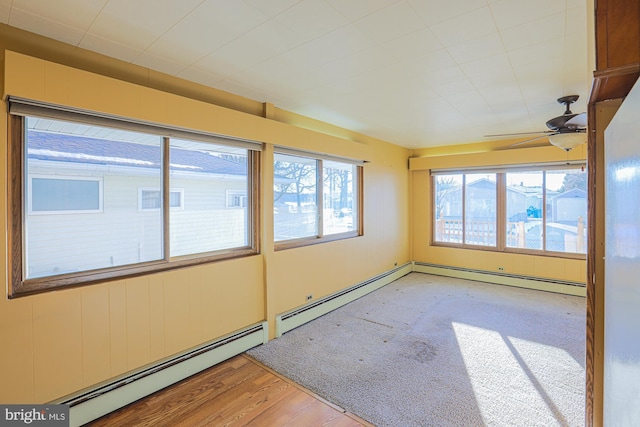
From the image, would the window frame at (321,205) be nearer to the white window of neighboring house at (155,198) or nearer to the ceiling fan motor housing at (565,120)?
the white window of neighboring house at (155,198)

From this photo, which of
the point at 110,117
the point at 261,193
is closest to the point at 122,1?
the point at 110,117

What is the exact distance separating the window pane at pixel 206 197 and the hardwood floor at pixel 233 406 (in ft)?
3.60

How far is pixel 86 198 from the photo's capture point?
210cm

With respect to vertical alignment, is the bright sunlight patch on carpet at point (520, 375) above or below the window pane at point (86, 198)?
below

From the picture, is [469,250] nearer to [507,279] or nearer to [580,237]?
[507,279]

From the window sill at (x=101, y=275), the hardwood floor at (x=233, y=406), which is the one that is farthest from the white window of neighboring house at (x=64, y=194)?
the hardwood floor at (x=233, y=406)

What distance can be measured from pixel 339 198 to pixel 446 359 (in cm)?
245

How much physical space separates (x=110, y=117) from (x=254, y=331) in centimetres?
223

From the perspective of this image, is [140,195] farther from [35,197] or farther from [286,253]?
[286,253]

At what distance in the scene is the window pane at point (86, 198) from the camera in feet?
6.23

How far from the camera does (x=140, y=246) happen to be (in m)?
2.35

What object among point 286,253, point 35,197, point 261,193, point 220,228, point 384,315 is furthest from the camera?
point 384,315

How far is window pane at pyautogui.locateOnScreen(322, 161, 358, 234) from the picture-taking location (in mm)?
4141

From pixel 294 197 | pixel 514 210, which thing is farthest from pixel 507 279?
pixel 294 197
